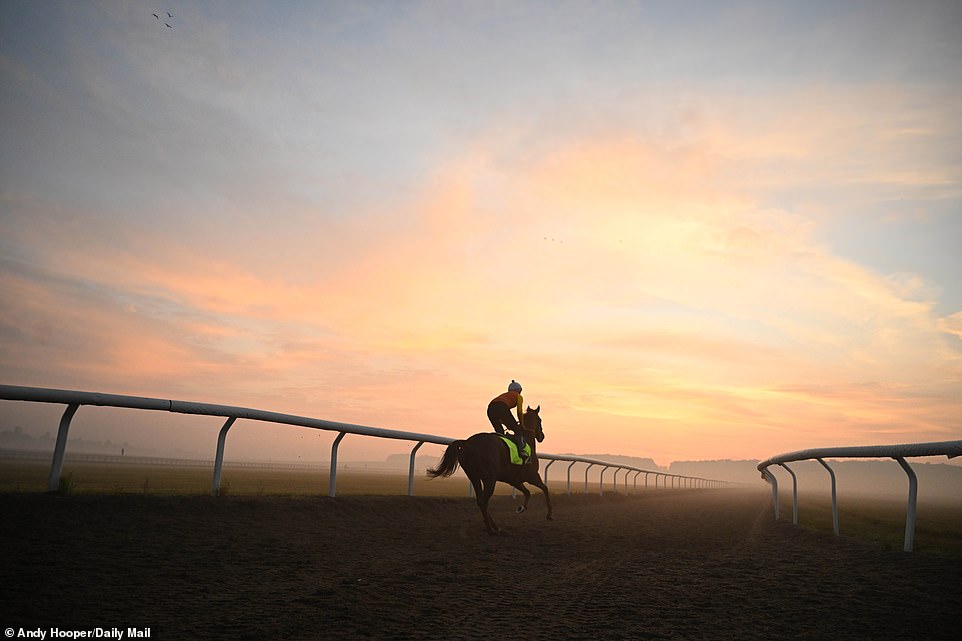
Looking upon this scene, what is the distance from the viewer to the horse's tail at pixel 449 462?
31.3 feet

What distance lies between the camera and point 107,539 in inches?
206

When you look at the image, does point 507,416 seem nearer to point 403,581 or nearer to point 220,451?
point 220,451

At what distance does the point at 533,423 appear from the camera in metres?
11.7

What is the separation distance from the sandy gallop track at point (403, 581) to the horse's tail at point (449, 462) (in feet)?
5.37

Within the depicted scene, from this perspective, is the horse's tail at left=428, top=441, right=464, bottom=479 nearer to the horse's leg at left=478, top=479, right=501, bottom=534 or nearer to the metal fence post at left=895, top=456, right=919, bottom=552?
the horse's leg at left=478, top=479, right=501, bottom=534

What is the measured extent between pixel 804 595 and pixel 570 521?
21.6ft

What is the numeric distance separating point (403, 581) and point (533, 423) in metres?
6.88

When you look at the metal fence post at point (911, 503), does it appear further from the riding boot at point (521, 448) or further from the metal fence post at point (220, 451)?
the metal fence post at point (220, 451)

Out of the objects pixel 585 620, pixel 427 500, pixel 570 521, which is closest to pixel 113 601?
pixel 585 620

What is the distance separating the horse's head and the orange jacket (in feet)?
1.85

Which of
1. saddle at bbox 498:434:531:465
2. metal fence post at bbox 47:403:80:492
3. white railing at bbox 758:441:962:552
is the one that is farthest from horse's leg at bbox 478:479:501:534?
metal fence post at bbox 47:403:80:492

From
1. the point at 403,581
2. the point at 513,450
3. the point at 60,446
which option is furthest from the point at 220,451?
the point at 513,450

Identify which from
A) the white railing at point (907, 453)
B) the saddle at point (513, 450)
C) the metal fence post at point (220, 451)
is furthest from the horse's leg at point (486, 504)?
the white railing at point (907, 453)

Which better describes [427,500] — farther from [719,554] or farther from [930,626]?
[930,626]
